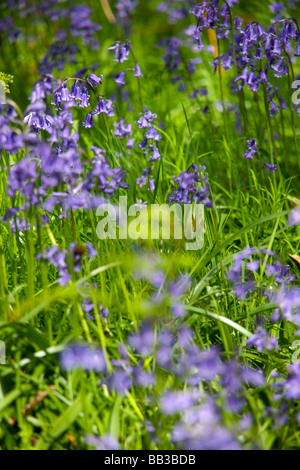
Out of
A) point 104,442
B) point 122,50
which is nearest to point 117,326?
point 104,442

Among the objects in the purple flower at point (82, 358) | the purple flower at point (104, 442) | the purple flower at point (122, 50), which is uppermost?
the purple flower at point (122, 50)

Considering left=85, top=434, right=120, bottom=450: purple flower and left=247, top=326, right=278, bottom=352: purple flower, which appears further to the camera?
left=247, top=326, right=278, bottom=352: purple flower

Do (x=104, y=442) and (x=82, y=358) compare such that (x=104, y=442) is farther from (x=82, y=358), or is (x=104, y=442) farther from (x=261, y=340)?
(x=261, y=340)

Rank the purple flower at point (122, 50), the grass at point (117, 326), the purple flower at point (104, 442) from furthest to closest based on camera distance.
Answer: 1. the purple flower at point (122, 50)
2. the grass at point (117, 326)
3. the purple flower at point (104, 442)

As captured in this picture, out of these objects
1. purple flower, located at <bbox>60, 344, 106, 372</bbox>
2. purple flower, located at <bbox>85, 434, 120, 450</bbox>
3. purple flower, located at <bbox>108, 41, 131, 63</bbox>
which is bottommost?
purple flower, located at <bbox>85, 434, 120, 450</bbox>

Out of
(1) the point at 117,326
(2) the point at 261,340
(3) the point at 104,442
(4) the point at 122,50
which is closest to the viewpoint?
(3) the point at 104,442

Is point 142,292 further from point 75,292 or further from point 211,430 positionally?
point 211,430

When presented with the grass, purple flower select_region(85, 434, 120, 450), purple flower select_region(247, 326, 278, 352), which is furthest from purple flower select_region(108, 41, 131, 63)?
purple flower select_region(85, 434, 120, 450)

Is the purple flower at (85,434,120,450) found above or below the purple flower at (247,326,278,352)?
below

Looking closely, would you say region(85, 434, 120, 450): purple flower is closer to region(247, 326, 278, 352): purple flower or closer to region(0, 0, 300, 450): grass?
region(0, 0, 300, 450): grass

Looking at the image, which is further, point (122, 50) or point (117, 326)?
point (122, 50)

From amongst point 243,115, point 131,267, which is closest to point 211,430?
point 131,267

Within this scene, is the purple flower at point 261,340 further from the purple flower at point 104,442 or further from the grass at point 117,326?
the purple flower at point 104,442

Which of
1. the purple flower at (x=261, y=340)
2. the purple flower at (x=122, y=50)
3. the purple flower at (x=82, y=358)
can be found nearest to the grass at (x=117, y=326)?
the purple flower at (x=82, y=358)
